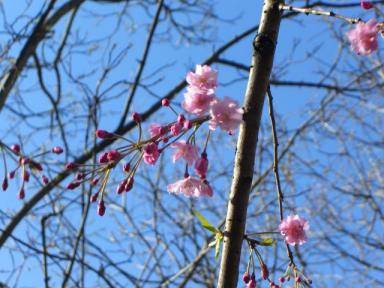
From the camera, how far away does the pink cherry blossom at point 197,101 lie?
42.4 inches

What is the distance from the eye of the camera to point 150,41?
4.06 meters

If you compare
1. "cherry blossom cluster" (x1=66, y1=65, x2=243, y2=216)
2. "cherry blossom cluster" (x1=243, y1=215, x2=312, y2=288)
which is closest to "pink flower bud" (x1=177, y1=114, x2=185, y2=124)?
"cherry blossom cluster" (x1=66, y1=65, x2=243, y2=216)

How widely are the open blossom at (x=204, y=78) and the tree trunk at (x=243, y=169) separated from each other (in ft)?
0.46

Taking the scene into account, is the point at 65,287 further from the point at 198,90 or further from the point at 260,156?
the point at 260,156

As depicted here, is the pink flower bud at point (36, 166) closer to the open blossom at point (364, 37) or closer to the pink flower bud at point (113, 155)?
the pink flower bud at point (113, 155)

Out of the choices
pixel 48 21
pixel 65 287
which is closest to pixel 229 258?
pixel 65 287

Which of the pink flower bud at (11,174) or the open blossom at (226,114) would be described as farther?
the pink flower bud at (11,174)

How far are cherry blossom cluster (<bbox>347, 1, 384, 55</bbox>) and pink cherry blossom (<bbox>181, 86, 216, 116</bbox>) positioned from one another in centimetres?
36

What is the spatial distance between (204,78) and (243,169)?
0.91 ft

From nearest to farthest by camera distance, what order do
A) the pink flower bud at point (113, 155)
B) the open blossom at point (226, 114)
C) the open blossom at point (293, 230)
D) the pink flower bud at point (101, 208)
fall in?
1. the open blossom at point (226, 114)
2. the pink flower bud at point (113, 155)
3. the pink flower bud at point (101, 208)
4. the open blossom at point (293, 230)

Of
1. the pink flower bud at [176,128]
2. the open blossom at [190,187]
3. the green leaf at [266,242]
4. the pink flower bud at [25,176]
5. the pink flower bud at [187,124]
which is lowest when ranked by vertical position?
the green leaf at [266,242]

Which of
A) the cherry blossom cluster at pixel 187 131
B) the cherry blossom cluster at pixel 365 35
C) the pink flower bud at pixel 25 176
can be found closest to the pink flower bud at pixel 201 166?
the cherry blossom cluster at pixel 187 131

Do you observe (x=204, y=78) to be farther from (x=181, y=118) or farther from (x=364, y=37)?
(x=364, y=37)

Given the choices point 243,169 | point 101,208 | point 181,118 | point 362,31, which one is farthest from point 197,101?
point 362,31
